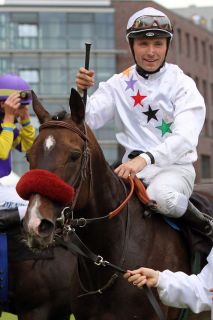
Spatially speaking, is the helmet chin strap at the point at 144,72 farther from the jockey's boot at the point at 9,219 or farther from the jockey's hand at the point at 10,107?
the jockey's boot at the point at 9,219

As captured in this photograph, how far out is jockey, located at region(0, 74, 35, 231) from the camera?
679cm

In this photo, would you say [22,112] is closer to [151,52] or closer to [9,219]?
[9,219]

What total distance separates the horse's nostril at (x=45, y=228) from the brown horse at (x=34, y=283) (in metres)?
2.80

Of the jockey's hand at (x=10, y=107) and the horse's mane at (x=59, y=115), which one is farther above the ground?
the horse's mane at (x=59, y=115)

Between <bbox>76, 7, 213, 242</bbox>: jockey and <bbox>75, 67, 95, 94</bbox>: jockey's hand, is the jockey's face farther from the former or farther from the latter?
<bbox>75, 67, 95, 94</bbox>: jockey's hand

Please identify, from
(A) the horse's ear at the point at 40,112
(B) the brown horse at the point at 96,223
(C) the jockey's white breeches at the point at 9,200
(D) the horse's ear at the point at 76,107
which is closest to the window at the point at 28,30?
(C) the jockey's white breeches at the point at 9,200

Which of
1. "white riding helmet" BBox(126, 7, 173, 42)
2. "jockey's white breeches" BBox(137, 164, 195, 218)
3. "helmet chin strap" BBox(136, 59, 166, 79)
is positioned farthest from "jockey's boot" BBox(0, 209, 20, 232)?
"white riding helmet" BBox(126, 7, 173, 42)

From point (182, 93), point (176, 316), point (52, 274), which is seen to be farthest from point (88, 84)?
point (52, 274)

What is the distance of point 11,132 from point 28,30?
49.7 m

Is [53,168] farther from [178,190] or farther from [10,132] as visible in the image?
[10,132]

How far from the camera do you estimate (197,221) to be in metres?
5.90

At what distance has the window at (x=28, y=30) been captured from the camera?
2151 inches

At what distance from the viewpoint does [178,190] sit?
19.1 ft

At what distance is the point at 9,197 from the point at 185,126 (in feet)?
7.35
